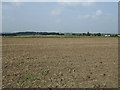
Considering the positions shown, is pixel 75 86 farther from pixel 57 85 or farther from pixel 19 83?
pixel 19 83

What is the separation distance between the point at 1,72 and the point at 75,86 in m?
3.85

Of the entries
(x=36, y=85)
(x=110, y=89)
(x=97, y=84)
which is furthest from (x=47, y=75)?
(x=110, y=89)

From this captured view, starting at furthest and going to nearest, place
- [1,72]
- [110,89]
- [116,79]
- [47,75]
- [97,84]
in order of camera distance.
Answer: [1,72], [47,75], [116,79], [97,84], [110,89]

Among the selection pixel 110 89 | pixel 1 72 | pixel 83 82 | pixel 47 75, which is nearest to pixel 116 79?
pixel 110 89

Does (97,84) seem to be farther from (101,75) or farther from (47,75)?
(47,75)

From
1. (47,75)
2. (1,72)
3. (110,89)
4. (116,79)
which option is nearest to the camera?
(110,89)

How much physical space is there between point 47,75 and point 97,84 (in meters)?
2.28

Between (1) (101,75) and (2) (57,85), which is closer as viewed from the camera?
(2) (57,85)

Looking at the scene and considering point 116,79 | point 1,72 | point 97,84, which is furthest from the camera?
point 1,72

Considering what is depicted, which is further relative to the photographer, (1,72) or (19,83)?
(1,72)

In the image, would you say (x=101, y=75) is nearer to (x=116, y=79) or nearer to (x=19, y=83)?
(x=116, y=79)

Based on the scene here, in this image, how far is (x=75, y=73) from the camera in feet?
23.0

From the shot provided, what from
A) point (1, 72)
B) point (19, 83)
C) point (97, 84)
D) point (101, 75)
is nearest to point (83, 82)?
point (97, 84)

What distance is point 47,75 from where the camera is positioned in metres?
6.71
